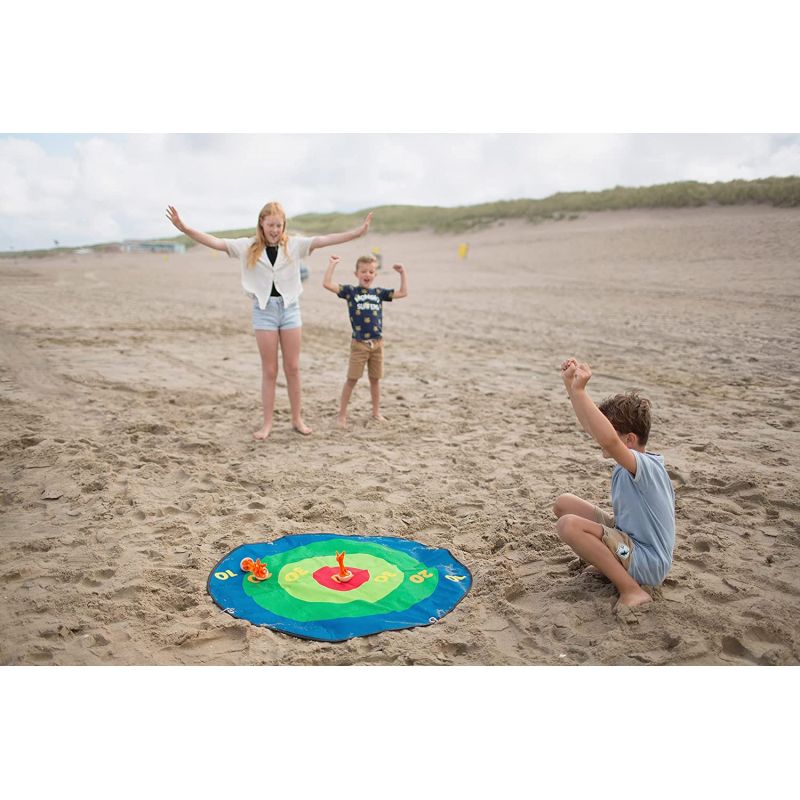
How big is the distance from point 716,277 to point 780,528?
9636mm

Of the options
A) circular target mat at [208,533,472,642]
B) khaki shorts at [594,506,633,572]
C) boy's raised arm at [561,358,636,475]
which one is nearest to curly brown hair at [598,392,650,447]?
boy's raised arm at [561,358,636,475]

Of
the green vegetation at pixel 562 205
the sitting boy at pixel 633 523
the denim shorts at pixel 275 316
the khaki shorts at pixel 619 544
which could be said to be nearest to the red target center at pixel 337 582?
the sitting boy at pixel 633 523

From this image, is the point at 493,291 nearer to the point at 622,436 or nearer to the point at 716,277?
the point at 716,277

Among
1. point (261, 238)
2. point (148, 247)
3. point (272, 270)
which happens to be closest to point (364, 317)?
point (272, 270)

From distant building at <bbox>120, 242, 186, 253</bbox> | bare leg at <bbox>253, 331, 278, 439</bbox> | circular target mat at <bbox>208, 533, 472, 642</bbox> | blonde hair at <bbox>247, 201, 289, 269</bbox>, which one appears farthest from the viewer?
distant building at <bbox>120, 242, 186, 253</bbox>

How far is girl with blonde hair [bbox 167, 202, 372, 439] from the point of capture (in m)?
4.41

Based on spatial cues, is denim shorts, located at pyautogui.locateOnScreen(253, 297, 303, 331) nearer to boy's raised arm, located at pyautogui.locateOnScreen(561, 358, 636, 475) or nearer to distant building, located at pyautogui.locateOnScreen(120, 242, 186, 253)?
boy's raised arm, located at pyautogui.locateOnScreen(561, 358, 636, 475)

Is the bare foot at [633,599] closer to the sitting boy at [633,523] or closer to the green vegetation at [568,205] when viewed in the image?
the sitting boy at [633,523]

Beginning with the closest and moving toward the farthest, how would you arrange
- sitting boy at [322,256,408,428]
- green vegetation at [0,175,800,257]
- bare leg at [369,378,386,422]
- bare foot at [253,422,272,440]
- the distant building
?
bare foot at [253,422,272,440]
sitting boy at [322,256,408,428]
bare leg at [369,378,386,422]
green vegetation at [0,175,800,257]
the distant building

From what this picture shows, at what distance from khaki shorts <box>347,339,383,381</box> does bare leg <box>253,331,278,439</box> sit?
0.61m

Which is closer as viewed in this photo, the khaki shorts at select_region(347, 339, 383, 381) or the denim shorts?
the denim shorts

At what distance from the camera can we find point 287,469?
166 inches

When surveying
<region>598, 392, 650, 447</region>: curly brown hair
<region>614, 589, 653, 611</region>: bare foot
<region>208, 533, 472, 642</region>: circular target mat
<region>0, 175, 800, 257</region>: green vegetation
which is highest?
<region>0, 175, 800, 257</region>: green vegetation

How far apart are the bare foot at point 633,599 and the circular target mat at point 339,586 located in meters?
0.66
